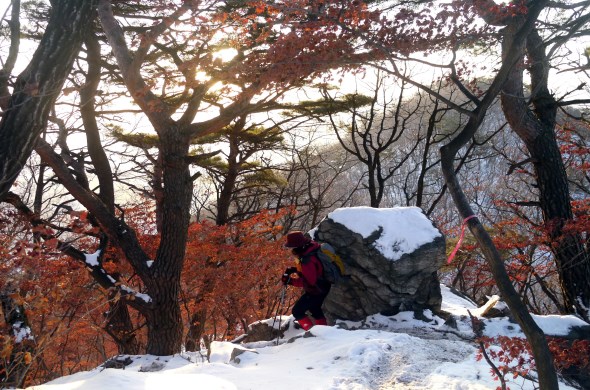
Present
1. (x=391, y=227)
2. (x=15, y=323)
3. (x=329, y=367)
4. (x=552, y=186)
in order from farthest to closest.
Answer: (x=391, y=227) < (x=552, y=186) < (x=15, y=323) < (x=329, y=367)

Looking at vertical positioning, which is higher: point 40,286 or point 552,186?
point 552,186

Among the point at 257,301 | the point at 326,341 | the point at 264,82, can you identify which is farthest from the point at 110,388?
the point at 257,301

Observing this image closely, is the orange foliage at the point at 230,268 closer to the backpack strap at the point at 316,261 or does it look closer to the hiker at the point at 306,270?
the hiker at the point at 306,270

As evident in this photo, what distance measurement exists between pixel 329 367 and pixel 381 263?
3577 mm

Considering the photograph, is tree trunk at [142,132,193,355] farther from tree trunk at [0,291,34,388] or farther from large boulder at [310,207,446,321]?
large boulder at [310,207,446,321]

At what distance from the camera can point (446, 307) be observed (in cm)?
932

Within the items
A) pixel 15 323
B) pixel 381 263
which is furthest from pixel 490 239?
pixel 15 323

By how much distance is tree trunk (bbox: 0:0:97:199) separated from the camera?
369cm

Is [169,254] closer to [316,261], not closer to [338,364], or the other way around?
[316,261]

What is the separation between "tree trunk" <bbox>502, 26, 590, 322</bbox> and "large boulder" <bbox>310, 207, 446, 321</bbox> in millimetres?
1910

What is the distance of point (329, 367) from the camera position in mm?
4758

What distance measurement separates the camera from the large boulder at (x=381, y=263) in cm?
803

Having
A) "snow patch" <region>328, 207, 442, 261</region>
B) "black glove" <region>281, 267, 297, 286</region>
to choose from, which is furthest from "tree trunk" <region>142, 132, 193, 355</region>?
"snow patch" <region>328, 207, 442, 261</region>

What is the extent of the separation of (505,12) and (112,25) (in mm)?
5584
